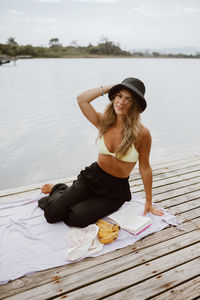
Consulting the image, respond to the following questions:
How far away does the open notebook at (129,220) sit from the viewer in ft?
7.66

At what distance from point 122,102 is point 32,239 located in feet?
4.94

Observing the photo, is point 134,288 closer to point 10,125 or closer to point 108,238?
point 108,238

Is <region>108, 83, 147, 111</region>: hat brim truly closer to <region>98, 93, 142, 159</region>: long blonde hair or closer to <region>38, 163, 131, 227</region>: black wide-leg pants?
<region>98, 93, 142, 159</region>: long blonde hair

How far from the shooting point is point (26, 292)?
5.64 feet

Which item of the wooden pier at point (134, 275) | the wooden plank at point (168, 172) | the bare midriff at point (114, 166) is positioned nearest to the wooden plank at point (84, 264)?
the wooden pier at point (134, 275)

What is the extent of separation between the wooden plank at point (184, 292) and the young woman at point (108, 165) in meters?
0.88

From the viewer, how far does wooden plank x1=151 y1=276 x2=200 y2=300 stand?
1.74 metres

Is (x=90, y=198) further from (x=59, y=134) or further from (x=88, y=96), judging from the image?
(x=59, y=134)

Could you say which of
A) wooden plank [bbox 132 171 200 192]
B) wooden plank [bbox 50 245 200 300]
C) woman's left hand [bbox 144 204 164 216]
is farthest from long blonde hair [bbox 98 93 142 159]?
wooden plank [bbox 132 171 200 192]

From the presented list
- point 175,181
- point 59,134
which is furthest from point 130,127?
point 59,134

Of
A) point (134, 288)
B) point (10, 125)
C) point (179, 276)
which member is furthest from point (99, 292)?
point (10, 125)

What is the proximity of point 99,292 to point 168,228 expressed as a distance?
1010 mm

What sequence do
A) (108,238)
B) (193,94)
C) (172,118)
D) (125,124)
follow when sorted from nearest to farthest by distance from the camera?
(108,238), (125,124), (172,118), (193,94)

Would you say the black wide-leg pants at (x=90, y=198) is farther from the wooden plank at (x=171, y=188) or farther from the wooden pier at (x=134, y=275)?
the wooden plank at (x=171, y=188)
